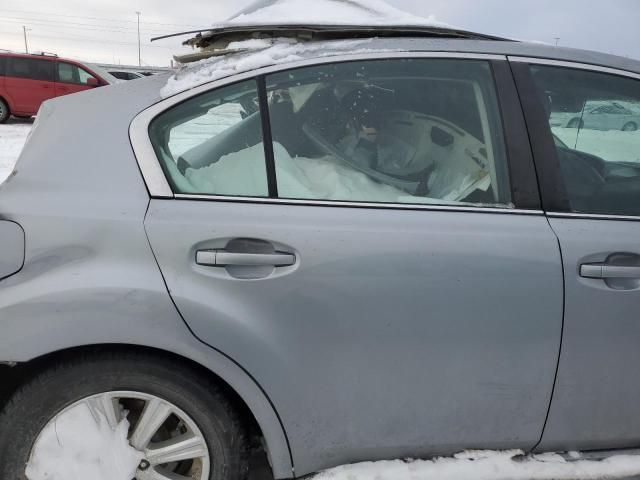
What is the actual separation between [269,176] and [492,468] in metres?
1.18

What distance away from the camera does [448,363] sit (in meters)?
1.59

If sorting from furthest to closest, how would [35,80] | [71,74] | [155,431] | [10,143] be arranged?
[71,74] → [35,80] → [10,143] → [155,431]

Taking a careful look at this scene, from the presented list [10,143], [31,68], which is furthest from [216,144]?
[31,68]

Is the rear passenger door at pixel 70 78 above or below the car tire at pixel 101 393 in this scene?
above

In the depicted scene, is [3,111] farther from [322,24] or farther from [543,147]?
[543,147]

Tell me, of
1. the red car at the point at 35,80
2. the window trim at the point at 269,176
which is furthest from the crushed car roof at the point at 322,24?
the red car at the point at 35,80

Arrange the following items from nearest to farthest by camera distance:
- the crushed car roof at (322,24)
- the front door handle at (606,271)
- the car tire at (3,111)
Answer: the front door handle at (606,271), the crushed car roof at (322,24), the car tire at (3,111)

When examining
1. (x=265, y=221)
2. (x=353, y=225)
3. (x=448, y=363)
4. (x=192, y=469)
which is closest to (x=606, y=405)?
(x=448, y=363)

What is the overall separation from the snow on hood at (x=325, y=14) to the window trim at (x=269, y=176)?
24 cm

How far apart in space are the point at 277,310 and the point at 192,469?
0.65m

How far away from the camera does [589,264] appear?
1597mm

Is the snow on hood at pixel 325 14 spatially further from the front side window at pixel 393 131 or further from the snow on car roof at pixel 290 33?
the front side window at pixel 393 131

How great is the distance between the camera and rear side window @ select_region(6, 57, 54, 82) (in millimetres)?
13477

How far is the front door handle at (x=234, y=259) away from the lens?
1482mm
